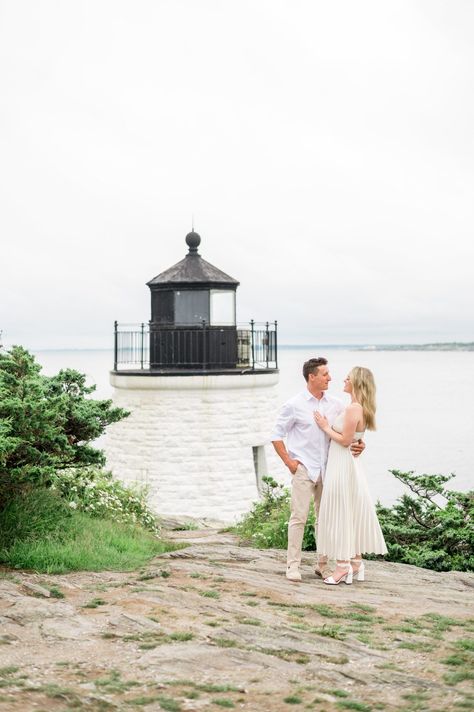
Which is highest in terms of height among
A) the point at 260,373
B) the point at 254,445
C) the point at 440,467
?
the point at 260,373

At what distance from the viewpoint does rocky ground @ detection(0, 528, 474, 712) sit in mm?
4930

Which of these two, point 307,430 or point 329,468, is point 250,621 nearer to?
point 329,468

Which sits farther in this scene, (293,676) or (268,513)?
(268,513)

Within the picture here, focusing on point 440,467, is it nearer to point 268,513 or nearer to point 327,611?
point 268,513

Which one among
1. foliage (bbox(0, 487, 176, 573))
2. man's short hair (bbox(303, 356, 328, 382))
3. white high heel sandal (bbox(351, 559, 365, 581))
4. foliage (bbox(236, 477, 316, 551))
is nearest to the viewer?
man's short hair (bbox(303, 356, 328, 382))

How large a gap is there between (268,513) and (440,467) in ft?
112

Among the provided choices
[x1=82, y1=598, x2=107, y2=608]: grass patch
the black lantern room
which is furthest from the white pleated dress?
the black lantern room

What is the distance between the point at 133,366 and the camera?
64.5ft

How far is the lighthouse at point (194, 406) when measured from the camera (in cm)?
1775

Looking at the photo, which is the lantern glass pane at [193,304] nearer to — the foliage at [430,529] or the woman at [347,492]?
the foliage at [430,529]

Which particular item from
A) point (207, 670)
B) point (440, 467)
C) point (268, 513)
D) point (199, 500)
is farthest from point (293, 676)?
point (440, 467)

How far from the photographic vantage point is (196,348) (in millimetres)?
18344

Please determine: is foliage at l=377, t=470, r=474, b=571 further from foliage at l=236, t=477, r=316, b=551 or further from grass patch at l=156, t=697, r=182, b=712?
grass patch at l=156, t=697, r=182, b=712

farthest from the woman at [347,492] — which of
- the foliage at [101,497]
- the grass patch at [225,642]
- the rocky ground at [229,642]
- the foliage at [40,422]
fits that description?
the foliage at [101,497]
